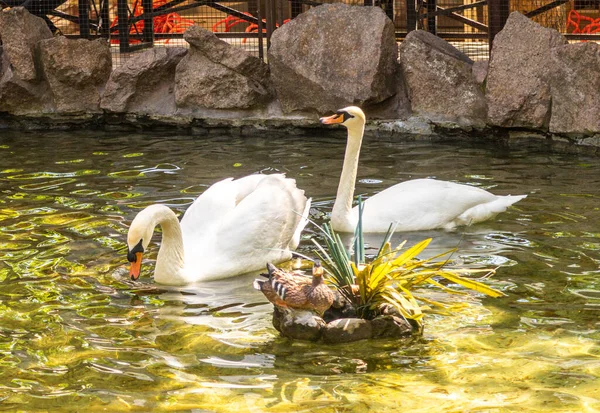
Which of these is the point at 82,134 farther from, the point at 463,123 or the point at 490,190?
the point at 490,190

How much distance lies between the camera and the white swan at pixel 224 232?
5.67m

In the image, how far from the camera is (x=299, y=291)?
4.59m

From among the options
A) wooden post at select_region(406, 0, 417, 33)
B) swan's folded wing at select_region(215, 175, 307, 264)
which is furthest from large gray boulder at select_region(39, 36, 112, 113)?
swan's folded wing at select_region(215, 175, 307, 264)

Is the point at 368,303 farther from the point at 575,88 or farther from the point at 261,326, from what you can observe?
the point at 575,88

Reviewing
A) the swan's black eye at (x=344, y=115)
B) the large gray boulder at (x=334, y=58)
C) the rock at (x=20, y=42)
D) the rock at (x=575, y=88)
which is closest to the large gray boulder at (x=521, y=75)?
the rock at (x=575, y=88)

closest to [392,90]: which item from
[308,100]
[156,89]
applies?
[308,100]

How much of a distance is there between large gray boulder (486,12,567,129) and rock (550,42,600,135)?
0.15 metres

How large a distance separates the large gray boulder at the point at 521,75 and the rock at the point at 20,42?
534cm

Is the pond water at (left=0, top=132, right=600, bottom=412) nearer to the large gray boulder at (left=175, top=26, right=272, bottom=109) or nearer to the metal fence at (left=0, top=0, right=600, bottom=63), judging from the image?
the large gray boulder at (left=175, top=26, right=272, bottom=109)

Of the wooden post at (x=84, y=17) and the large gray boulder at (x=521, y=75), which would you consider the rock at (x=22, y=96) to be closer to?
the wooden post at (x=84, y=17)

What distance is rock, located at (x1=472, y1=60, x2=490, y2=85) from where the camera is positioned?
10141 millimetres

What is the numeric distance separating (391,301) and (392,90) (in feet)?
20.8

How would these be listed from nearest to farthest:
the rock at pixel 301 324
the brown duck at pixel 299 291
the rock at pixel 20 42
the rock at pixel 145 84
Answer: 1. the brown duck at pixel 299 291
2. the rock at pixel 301 324
3. the rock at pixel 145 84
4. the rock at pixel 20 42

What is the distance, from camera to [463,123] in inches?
403
